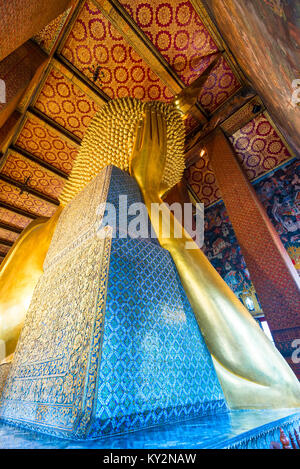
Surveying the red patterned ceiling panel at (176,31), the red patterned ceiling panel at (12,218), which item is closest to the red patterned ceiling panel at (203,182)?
the red patterned ceiling panel at (176,31)

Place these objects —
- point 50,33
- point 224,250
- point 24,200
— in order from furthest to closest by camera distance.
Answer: point 24,200 < point 224,250 < point 50,33

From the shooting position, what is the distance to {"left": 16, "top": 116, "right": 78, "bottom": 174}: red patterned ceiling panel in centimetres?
411

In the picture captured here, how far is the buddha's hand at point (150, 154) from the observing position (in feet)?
5.23

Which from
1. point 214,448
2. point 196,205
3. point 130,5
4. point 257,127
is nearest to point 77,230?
point 214,448

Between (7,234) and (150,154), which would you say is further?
(7,234)

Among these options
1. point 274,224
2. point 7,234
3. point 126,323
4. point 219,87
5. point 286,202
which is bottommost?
point 126,323

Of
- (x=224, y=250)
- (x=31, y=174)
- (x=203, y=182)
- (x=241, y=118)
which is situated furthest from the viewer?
(x=203, y=182)

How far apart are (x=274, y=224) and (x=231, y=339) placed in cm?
401

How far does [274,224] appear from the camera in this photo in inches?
170

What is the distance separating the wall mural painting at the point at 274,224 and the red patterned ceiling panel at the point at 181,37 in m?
1.93

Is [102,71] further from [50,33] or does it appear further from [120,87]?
[50,33]

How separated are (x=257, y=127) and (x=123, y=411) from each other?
16.4 ft

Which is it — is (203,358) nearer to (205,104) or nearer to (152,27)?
(152,27)

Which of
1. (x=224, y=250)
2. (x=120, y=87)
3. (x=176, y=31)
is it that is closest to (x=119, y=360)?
(x=176, y=31)
